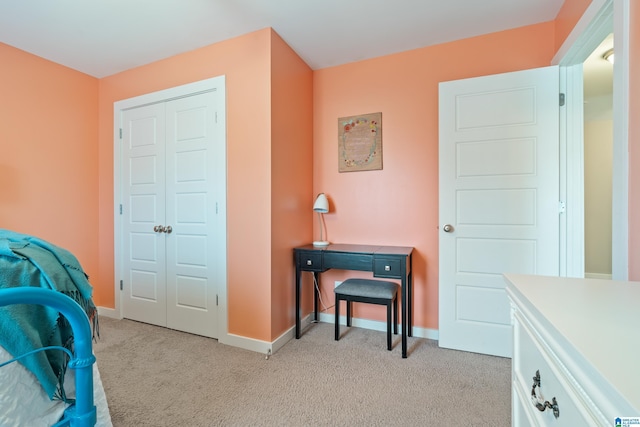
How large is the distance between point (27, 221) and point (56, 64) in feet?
4.84

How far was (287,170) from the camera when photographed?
2.35 m

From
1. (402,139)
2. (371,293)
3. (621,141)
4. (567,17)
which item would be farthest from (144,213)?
(567,17)

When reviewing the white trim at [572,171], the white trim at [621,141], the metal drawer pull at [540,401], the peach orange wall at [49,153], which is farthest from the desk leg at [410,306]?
the peach orange wall at [49,153]

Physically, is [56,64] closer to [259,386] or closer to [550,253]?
[259,386]

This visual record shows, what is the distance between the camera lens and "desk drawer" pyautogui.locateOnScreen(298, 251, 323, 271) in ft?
7.57

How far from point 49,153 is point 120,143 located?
555 millimetres

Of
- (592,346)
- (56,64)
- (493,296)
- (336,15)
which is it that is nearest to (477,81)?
(336,15)

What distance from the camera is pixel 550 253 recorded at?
192cm

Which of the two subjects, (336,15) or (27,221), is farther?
(27,221)

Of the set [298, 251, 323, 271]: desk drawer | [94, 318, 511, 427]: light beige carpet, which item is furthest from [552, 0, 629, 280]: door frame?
[298, 251, 323, 271]: desk drawer

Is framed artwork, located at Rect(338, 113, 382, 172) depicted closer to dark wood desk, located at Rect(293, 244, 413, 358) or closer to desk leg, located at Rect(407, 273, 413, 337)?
dark wood desk, located at Rect(293, 244, 413, 358)

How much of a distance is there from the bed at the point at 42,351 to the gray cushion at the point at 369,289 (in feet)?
5.20

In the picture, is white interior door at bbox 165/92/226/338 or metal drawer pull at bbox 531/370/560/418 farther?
white interior door at bbox 165/92/226/338

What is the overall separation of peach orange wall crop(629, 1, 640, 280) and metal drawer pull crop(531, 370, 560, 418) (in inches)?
33.9
